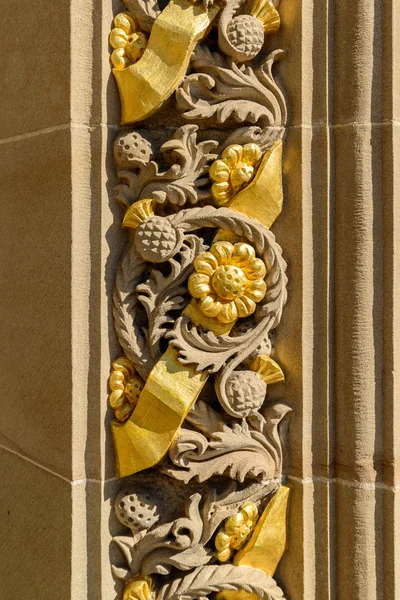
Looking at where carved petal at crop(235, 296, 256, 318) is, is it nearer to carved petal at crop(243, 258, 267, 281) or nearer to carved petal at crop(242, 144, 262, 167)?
carved petal at crop(243, 258, 267, 281)

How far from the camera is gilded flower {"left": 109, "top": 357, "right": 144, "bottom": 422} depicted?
1.37 metres

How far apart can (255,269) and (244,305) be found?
0.08 meters

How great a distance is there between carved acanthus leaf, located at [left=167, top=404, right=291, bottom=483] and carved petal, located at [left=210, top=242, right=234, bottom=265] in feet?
1.09

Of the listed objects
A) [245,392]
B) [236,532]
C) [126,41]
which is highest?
[126,41]

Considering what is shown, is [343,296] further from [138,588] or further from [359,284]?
[138,588]

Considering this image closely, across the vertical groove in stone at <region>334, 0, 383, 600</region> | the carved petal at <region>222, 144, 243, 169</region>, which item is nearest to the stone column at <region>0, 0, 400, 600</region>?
the vertical groove in stone at <region>334, 0, 383, 600</region>

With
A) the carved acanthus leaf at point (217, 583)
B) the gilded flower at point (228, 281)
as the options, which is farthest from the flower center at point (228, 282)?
the carved acanthus leaf at point (217, 583)

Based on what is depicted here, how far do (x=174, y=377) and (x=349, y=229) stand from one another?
1.56 feet

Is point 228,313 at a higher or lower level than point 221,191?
lower

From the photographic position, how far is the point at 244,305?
1.38m

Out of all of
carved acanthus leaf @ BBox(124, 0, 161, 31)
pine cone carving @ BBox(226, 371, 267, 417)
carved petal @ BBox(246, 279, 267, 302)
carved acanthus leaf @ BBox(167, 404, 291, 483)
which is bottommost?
carved acanthus leaf @ BBox(167, 404, 291, 483)
